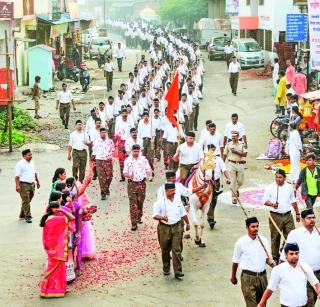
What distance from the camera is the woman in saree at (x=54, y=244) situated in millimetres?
10672

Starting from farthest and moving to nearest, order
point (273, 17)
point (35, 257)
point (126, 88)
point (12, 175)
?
1. point (273, 17)
2. point (126, 88)
3. point (12, 175)
4. point (35, 257)

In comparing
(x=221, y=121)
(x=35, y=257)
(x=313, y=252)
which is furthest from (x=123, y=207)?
(x=221, y=121)

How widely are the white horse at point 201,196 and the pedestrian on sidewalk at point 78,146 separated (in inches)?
186

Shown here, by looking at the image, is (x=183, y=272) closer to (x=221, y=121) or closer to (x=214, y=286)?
(x=214, y=286)

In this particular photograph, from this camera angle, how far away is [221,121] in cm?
2530

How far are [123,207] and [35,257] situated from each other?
3409mm

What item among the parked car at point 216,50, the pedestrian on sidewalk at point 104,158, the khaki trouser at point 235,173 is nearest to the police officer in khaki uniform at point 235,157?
the khaki trouser at point 235,173

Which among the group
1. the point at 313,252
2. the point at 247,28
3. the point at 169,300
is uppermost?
the point at 247,28

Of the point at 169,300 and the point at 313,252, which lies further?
the point at 169,300

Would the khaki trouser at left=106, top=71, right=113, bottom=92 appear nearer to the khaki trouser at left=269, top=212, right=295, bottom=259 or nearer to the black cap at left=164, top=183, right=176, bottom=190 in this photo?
the khaki trouser at left=269, top=212, right=295, bottom=259

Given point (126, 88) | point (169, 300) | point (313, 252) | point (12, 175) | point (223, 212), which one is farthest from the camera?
point (126, 88)

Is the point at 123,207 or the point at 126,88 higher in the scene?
the point at 126,88

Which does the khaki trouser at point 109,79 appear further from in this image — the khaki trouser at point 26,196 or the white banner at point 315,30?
the khaki trouser at point 26,196

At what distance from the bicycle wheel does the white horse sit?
8624 millimetres
